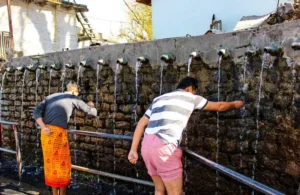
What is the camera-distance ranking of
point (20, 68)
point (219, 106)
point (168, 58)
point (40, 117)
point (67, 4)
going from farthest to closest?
1. point (67, 4)
2. point (20, 68)
3. point (168, 58)
4. point (40, 117)
5. point (219, 106)

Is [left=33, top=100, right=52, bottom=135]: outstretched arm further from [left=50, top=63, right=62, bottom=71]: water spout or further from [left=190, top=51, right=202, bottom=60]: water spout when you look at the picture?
[left=50, top=63, right=62, bottom=71]: water spout

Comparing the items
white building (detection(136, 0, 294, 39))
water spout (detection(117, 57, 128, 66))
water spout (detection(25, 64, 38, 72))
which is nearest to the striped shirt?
water spout (detection(117, 57, 128, 66))

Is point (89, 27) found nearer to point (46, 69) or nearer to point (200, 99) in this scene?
point (46, 69)

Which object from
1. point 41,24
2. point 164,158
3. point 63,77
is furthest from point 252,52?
point 41,24

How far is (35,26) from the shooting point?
1722 cm

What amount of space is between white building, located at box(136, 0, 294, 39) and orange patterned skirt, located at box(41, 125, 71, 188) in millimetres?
6802

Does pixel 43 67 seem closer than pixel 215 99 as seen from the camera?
No

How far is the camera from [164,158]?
314cm

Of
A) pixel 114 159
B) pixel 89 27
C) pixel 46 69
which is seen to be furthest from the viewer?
pixel 89 27

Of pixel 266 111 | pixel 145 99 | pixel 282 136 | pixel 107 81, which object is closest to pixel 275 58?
pixel 266 111

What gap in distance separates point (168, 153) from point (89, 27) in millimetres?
17879

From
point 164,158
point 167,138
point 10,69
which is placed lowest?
point 164,158

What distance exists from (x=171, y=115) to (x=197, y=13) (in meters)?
8.90

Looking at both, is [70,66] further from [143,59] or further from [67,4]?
[67,4]
